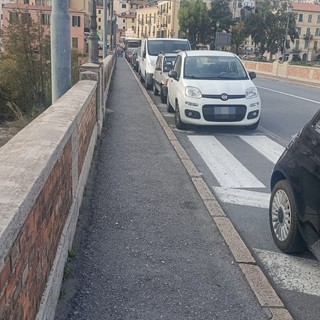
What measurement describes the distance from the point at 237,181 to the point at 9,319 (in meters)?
4.94

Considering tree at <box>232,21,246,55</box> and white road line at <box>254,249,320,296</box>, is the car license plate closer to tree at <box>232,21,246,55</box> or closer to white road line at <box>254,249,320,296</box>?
white road line at <box>254,249,320,296</box>

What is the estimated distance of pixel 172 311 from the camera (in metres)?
3.32

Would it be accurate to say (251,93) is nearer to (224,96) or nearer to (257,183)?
(224,96)

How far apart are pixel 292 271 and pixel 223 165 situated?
11.8ft

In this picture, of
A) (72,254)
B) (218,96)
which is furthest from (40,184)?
(218,96)

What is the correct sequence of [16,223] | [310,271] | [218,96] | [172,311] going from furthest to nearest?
1. [218,96]
2. [310,271]
3. [172,311]
4. [16,223]

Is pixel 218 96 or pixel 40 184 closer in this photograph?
pixel 40 184

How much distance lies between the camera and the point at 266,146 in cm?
902

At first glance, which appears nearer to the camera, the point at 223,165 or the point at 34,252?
the point at 34,252

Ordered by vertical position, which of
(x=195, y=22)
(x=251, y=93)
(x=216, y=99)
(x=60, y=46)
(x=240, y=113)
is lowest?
(x=240, y=113)

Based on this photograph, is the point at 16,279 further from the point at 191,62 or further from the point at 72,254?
the point at 191,62

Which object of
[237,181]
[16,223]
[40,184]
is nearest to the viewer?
[16,223]

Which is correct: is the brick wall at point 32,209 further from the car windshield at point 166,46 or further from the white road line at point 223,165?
the car windshield at point 166,46

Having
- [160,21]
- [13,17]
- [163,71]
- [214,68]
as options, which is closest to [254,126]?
[214,68]
